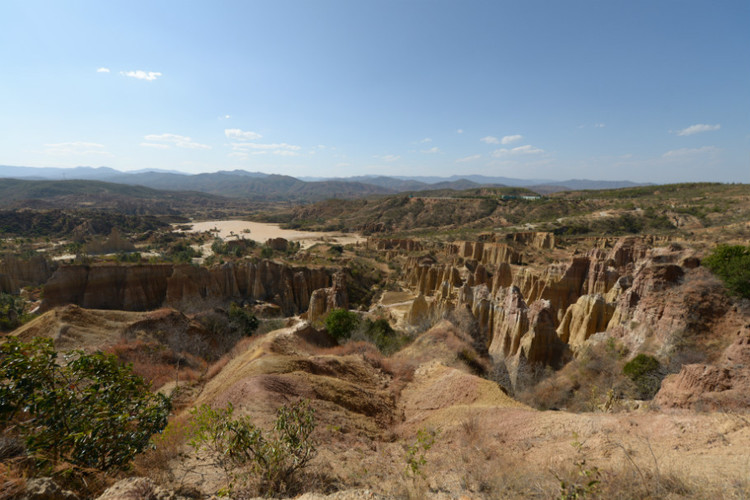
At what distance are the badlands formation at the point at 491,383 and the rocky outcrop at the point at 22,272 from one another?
18323mm

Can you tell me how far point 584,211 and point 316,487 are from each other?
9911 centimetres

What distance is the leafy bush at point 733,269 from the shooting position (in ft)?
52.7

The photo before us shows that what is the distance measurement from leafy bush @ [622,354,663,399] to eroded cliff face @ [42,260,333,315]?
113ft

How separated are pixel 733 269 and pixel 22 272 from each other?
75331 millimetres

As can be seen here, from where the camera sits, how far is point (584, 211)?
86.2 meters

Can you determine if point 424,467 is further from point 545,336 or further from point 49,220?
point 49,220

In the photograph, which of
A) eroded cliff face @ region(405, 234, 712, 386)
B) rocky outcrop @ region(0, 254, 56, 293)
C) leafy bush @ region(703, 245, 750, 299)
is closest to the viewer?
eroded cliff face @ region(405, 234, 712, 386)

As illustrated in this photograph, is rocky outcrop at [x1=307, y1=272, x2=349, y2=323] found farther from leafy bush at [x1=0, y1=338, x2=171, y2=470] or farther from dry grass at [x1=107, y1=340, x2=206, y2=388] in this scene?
leafy bush at [x1=0, y1=338, x2=171, y2=470]

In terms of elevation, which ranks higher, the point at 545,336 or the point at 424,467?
the point at 424,467

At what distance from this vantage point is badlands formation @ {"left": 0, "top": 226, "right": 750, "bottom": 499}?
5879 millimetres

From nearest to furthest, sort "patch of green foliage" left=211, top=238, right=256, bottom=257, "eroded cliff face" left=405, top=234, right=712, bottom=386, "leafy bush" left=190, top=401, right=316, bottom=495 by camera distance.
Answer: "leafy bush" left=190, top=401, right=316, bottom=495 → "eroded cliff face" left=405, top=234, right=712, bottom=386 → "patch of green foliage" left=211, top=238, right=256, bottom=257

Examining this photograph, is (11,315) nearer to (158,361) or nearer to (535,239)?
(158,361)

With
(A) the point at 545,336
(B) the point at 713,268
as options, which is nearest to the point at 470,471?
(A) the point at 545,336

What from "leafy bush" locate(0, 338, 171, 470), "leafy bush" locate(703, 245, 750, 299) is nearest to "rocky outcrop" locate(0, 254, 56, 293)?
"leafy bush" locate(0, 338, 171, 470)
